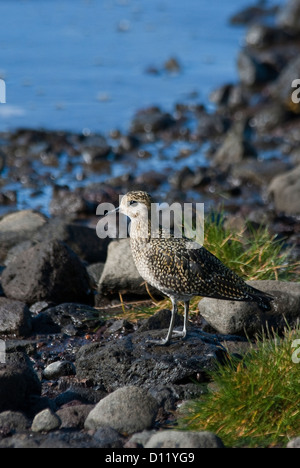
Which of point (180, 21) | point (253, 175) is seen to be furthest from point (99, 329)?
point (180, 21)

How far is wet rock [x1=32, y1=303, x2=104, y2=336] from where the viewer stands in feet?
33.4

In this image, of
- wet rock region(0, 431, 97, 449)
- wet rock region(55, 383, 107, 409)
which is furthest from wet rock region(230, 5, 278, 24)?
wet rock region(0, 431, 97, 449)

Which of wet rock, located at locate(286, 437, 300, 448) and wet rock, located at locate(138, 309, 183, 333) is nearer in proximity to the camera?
wet rock, located at locate(286, 437, 300, 448)

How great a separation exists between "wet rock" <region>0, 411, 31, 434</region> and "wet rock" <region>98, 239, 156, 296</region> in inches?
138

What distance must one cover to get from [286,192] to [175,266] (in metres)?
7.77

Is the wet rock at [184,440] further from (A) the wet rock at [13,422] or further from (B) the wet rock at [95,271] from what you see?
(B) the wet rock at [95,271]

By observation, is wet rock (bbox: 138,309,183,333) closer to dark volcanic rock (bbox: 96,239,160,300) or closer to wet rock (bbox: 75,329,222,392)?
wet rock (bbox: 75,329,222,392)

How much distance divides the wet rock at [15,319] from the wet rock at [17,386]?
1752mm

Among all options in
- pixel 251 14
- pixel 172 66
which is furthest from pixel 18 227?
pixel 251 14

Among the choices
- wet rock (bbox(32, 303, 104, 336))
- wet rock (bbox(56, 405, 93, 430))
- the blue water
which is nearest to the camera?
wet rock (bbox(56, 405, 93, 430))

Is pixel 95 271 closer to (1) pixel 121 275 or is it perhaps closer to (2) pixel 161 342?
(1) pixel 121 275

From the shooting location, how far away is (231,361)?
7.75 meters

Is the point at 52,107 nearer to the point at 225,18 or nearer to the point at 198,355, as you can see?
the point at 225,18

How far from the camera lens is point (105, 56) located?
25594 millimetres
